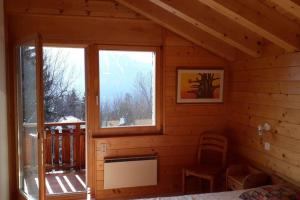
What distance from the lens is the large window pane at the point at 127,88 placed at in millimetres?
3836

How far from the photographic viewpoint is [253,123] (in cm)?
359

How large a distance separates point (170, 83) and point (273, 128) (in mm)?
1372

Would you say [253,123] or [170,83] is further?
[170,83]

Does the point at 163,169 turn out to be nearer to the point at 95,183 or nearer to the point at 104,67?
the point at 95,183

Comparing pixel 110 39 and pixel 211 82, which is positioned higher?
pixel 110 39

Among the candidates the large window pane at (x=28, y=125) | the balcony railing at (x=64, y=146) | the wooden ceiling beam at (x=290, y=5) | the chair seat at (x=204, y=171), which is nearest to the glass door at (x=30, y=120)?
the large window pane at (x=28, y=125)

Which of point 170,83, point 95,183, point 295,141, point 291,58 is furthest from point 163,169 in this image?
point 291,58

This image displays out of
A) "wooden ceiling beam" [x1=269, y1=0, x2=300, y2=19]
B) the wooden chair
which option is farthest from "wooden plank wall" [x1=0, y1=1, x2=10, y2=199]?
"wooden ceiling beam" [x1=269, y1=0, x2=300, y2=19]

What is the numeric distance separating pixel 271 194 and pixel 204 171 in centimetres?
109

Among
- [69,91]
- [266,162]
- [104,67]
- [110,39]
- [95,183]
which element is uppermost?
[110,39]

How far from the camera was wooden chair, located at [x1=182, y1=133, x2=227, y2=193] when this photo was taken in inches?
141

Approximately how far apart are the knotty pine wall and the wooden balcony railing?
1.32 metres

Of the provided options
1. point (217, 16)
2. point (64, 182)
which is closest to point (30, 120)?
point (64, 182)

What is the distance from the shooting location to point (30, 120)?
336cm
